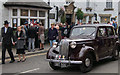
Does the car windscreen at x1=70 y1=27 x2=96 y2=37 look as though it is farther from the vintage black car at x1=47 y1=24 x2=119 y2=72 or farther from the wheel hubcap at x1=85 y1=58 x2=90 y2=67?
the wheel hubcap at x1=85 y1=58 x2=90 y2=67

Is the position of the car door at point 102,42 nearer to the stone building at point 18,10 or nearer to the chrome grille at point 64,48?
the chrome grille at point 64,48

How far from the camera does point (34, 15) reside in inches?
663

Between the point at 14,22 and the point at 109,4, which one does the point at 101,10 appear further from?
the point at 14,22

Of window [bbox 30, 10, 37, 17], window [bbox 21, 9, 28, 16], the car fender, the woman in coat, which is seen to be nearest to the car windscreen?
the car fender

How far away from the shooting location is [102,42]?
8.23 meters

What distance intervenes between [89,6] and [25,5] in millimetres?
11840

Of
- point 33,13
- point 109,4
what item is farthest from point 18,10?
point 109,4

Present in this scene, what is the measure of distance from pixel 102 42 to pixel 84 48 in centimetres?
147

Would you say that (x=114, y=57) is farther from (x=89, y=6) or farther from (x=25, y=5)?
(x=89, y=6)

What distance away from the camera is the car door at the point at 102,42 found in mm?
7982

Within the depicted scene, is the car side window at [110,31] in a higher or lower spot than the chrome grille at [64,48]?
higher

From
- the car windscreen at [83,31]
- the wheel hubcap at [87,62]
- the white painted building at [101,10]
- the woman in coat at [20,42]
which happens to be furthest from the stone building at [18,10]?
the wheel hubcap at [87,62]

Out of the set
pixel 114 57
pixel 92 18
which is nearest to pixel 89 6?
pixel 92 18

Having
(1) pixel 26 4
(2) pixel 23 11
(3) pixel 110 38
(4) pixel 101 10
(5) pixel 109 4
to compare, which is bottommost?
(3) pixel 110 38
